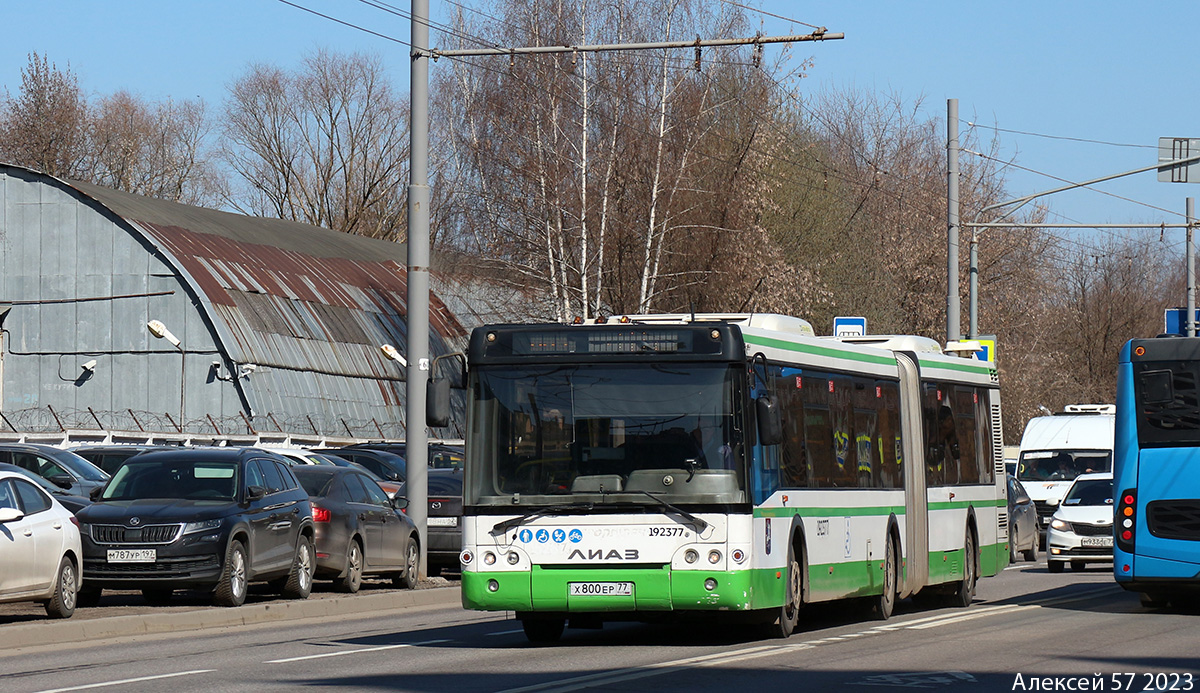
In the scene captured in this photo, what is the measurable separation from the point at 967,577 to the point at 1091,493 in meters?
9.35

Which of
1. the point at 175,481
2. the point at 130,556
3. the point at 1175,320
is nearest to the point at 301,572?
the point at 175,481

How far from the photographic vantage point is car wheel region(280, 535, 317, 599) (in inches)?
804

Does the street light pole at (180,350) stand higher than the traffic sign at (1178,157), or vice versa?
the traffic sign at (1178,157)

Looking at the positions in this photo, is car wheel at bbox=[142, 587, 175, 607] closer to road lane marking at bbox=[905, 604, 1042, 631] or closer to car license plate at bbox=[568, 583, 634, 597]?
car license plate at bbox=[568, 583, 634, 597]

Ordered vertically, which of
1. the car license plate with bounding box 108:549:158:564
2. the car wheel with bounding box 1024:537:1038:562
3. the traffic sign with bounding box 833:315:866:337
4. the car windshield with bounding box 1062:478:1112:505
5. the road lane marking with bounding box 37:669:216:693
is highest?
the traffic sign with bounding box 833:315:866:337

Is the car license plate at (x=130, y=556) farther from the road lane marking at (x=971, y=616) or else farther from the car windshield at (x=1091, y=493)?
the car windshield at (x=1091, y=493)

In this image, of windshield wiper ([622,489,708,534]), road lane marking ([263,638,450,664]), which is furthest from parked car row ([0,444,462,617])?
windshield wiper ([622,489,708,534])

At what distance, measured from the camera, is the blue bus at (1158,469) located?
18000 millimetres

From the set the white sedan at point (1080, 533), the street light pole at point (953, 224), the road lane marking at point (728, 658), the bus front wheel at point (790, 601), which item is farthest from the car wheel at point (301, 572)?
the street light pole at point (953, 224)

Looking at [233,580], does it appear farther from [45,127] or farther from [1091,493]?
[45,127]

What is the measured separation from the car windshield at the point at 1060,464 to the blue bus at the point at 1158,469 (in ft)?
62.9

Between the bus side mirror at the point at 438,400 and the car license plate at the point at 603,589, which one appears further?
the bus side mirror at the point at 438,400

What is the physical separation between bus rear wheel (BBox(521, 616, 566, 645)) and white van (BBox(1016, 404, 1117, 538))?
24.0 m

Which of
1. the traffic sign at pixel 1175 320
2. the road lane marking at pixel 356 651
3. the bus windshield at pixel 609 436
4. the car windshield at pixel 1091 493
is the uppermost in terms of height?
the traffic sign at pixel 1175 320
